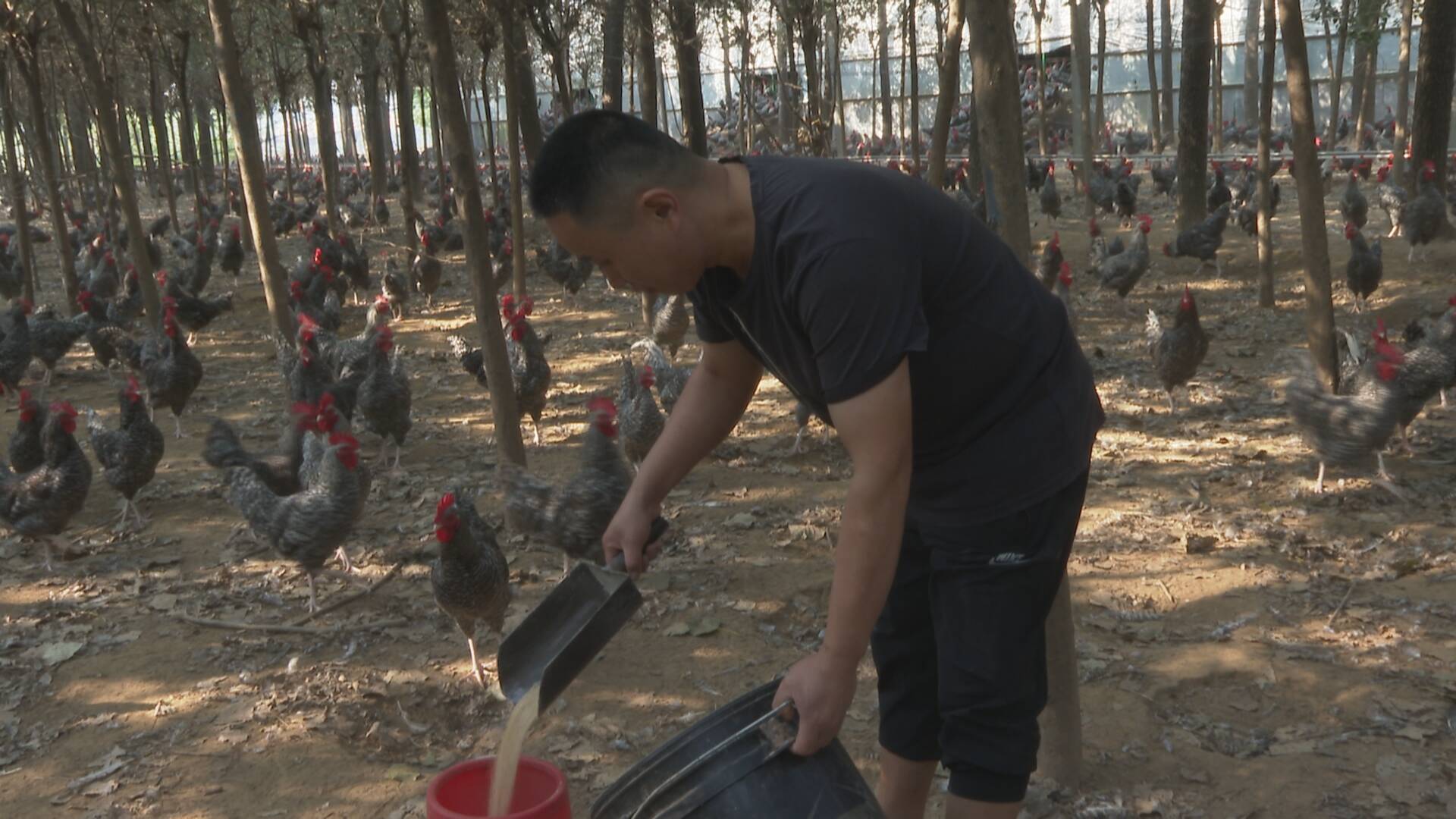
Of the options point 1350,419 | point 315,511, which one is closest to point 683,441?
point 315,511

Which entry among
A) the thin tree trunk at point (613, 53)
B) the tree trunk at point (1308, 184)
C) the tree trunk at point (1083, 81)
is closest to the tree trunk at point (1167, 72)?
the tree trunk at point (1083, 81)

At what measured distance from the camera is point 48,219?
2797 centimetres

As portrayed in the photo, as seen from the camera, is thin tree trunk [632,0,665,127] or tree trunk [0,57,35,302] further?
tree trunk [0,57,35,302]

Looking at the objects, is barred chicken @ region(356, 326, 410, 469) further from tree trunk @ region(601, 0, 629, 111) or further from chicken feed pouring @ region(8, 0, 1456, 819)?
tree trunk @ region(601, 0, 629, 111)

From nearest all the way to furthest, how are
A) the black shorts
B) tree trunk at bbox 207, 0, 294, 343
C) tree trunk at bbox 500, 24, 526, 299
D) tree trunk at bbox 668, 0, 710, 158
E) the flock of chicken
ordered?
the black shorts < the flock of chicken < tree trunk at bbox 207, 0, 294, 343 < tree trunk at bbox 500, 24, 526, 299 < tree trunk at bbox 668, 0, 710, 158

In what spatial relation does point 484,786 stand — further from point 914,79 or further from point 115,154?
point 914,79

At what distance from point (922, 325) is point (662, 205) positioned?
49cm

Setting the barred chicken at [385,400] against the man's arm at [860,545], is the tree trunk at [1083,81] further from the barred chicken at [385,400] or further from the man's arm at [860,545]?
the man's arm at [860,545]

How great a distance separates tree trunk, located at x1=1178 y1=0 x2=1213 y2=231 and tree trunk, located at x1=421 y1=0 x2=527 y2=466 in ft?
37.1

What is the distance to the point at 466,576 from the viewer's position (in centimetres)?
463

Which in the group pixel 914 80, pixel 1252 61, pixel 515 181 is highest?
pixel 1252 61

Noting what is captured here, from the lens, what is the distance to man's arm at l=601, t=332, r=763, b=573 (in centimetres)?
261

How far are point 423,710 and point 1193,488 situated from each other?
436 cm

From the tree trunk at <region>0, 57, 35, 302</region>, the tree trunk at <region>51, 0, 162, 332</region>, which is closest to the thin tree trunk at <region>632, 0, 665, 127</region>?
the tree trunk at <region>51, 0, 162, 332</region>
